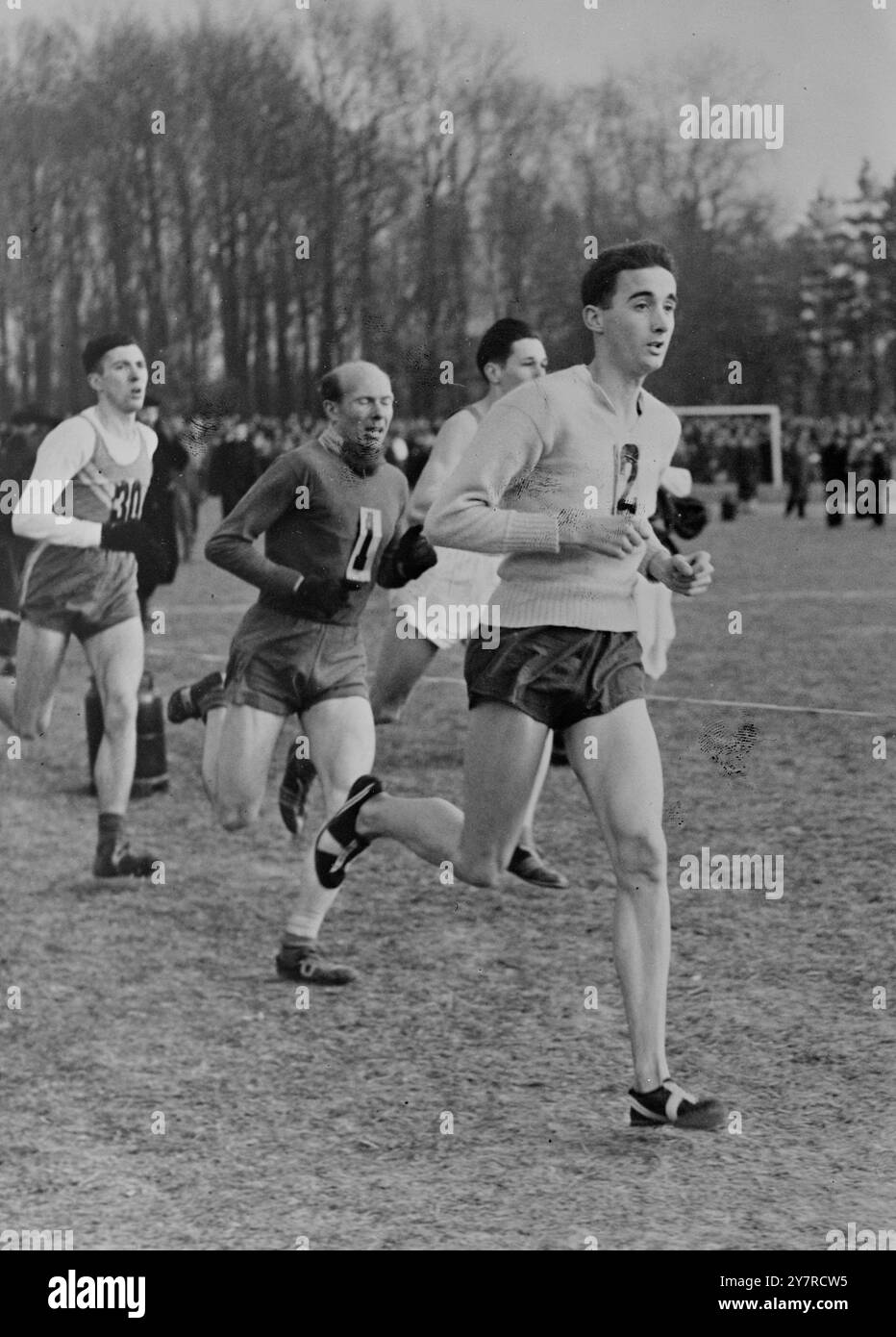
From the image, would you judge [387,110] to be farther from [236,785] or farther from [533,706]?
[533,706]

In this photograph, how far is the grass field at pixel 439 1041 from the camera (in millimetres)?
3920

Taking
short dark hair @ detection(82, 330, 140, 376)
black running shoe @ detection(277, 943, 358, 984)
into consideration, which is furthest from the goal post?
black running shoe @ detection(277, 943, 358, 984)

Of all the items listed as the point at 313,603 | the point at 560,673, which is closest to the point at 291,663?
the point at 313,603

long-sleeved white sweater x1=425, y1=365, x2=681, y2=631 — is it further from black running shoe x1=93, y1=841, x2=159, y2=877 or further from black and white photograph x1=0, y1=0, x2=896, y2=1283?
black running shoe x1=93, y1=841, x2=159, y2=877

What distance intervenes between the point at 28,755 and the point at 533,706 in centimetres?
620

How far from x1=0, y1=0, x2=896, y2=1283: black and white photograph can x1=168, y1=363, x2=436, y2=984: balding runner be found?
0.01 m

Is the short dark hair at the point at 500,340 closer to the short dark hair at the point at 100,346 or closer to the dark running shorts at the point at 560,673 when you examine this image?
the short dark hair at the point at 100,346

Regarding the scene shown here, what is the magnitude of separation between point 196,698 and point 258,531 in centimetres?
114

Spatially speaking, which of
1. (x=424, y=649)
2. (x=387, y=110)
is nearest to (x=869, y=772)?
(x=424, y=649)

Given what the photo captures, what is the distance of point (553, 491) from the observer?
420 cm

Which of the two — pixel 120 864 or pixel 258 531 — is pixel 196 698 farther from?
pixel 258 531

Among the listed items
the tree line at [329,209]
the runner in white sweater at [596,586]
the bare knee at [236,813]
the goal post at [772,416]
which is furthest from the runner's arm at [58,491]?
the goal post at [772,416]

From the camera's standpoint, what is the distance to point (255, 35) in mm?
8414

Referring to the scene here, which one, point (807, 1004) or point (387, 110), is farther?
point (387, 110)
